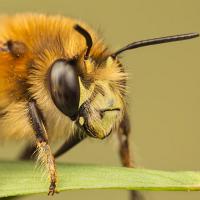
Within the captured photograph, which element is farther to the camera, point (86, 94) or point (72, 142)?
point (72, 142)

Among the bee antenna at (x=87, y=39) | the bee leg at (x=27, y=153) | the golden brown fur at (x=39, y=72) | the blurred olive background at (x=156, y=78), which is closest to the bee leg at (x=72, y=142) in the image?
the golden brown fur at (x=39, y=72)

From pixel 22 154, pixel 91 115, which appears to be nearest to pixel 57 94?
pixel 91 115

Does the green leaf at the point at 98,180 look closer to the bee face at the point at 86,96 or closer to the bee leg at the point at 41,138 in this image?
the bee leg at the point at 41,138

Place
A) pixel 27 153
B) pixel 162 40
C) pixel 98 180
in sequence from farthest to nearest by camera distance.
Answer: pixel 27 153 < pixel 162 40 < pixel 98 180

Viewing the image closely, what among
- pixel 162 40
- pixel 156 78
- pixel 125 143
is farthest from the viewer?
pixel 156 78

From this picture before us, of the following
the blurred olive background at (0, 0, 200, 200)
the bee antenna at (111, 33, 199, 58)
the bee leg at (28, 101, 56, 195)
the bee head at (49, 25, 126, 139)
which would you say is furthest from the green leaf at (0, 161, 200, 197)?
the blurred olive background at (0, 0, 200, 200)

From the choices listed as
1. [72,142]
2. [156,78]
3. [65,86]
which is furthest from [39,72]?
[156,78]

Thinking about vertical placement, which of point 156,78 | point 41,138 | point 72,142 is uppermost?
point 41,138

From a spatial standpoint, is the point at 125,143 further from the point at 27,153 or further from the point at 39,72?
the point at 39,72
